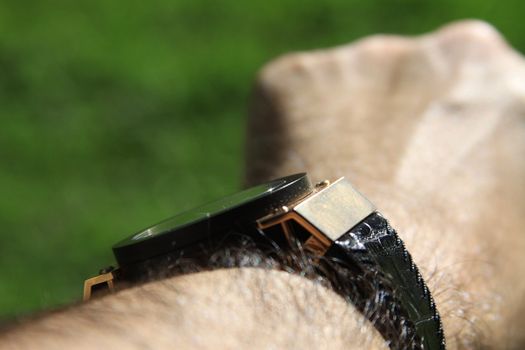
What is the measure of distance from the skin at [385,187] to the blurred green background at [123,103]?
647mm

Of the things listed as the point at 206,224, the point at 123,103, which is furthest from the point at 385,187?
the point at 123,103

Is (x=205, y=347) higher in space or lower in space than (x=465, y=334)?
higher

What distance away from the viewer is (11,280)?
236cm

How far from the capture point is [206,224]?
0.95 metres

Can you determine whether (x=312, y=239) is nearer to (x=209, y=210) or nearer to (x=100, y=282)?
(x=209, y=210)

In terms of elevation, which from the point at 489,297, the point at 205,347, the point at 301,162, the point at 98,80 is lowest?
the point at 489,297

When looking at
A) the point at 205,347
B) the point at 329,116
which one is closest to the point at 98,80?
the point at 329,116

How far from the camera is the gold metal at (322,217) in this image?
0.96m

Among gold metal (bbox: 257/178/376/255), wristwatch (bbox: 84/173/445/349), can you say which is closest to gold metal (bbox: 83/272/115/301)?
wristwatch (bbox: 84/173/445/349)

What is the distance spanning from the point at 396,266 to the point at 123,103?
6.03 ft

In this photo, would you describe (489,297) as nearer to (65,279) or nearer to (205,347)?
(205,347)

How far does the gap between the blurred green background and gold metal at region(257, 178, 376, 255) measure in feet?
4.70

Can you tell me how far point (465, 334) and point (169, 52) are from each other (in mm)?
1867

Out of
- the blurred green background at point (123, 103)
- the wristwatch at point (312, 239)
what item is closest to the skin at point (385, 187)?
the wristwatch at point (312, 239)
